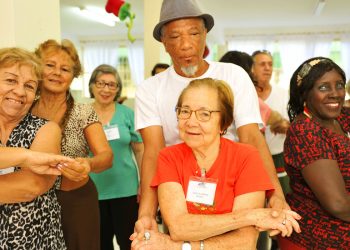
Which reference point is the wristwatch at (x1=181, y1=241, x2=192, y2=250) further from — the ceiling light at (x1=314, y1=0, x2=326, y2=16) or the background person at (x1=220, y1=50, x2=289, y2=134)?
the ceiling light at (x1=314, y1=0, x2=326, y2=16)

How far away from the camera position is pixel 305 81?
1.81 m

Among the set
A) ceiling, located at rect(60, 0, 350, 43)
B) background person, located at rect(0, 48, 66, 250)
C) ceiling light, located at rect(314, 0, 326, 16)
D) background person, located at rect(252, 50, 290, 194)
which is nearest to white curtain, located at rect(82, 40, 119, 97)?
ceiling, located at rect(60, 0, 350, 43)

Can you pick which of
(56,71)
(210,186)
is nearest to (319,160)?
(210,186)

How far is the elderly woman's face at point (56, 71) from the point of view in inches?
77.0

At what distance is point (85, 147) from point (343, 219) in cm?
143

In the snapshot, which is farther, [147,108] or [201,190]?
[147,108]

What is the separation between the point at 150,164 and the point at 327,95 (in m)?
0.93

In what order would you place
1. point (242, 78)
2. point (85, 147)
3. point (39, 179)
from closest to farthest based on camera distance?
point (39, 179) → point (242, 78) → point (85, 147)

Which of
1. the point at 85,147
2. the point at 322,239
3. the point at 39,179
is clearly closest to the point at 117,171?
the point at 85,147

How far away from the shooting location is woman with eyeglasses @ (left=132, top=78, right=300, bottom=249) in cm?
134

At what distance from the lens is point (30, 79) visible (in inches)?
61.4

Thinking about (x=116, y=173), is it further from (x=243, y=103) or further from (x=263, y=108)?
(x=243, y=103)

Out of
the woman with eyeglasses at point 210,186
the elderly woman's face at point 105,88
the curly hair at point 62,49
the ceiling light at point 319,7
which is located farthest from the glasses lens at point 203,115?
the ceiling light at point 319,7

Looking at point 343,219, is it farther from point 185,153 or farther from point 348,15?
point 348,15
